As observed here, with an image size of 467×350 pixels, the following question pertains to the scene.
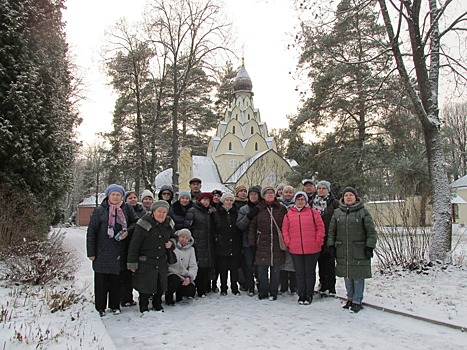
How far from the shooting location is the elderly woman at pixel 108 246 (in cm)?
509

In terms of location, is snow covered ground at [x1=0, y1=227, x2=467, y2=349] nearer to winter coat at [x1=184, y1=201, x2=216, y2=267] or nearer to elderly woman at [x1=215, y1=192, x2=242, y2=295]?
elderly woman at [x1=215, y1=192, x2=242, y2=295]

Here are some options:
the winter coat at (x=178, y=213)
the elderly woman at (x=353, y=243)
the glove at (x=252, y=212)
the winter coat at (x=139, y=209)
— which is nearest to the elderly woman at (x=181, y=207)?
the winter coat at (x=178, y=213)

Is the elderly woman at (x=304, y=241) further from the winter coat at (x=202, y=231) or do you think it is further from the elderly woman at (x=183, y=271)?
the elderly woman at (x=183, y=271)

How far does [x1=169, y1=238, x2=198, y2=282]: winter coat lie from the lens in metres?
5.75

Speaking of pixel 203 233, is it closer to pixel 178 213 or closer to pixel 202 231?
pixel 202 231

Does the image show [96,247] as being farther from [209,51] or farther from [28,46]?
[209,51]

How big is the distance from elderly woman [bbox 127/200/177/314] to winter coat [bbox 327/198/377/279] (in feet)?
8.48

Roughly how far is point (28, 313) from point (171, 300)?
78.7 inches

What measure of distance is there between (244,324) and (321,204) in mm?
2566

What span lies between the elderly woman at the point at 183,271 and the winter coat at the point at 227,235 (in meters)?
0.57

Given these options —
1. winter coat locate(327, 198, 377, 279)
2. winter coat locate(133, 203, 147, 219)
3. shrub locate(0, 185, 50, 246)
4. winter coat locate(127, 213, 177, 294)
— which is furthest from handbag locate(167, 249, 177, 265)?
shrub locate(0, 185, 50, 246)

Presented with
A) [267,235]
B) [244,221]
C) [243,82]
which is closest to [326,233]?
[267,235]

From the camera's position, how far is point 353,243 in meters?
5.43

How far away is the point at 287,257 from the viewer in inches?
248
